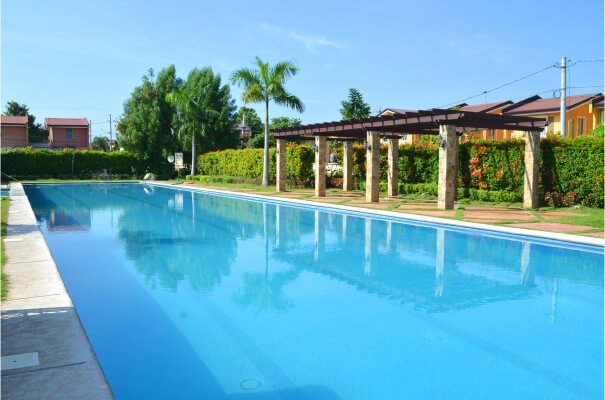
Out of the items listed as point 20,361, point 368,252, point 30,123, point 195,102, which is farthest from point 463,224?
point 30,123

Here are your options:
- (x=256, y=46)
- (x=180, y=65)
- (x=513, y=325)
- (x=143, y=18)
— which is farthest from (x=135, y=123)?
(x=513, y=325)

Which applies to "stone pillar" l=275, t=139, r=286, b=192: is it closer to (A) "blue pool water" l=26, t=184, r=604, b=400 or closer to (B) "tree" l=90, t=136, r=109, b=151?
(A) "blue pool water" l=26, t=184, r=604, b=400

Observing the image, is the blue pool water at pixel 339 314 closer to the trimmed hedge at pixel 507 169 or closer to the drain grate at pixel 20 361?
the drain grate at pixel 20 361

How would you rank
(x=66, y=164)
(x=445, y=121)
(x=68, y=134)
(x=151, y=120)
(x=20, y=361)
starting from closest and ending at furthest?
(x=20, y=361) → (x=445, y=121) → (x=66, y=164) → (x=151, y=120) → (x=68, y=134)

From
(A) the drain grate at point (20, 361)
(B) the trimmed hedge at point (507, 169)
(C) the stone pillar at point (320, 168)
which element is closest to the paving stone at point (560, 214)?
(B) the trimmed hedge at point (507, 169)

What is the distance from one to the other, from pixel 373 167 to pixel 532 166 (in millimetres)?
6211

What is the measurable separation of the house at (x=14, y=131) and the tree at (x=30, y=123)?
38.0ft

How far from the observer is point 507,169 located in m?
19.8

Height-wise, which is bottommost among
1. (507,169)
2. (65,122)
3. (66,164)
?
(507,169)

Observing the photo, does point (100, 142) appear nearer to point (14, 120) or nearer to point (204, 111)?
point (14, 120)

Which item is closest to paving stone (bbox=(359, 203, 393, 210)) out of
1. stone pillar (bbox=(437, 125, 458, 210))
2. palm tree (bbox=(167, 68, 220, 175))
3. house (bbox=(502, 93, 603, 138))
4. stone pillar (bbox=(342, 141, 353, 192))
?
stone pillar (bbox=(437, 125, 458, 210))

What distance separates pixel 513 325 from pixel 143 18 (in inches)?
622

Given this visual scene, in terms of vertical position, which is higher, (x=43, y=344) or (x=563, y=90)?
(x=563, y=90)

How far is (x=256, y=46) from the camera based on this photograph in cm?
2875
